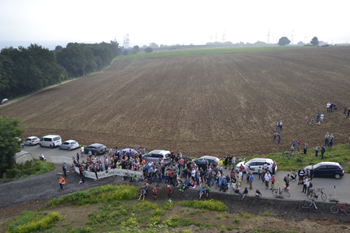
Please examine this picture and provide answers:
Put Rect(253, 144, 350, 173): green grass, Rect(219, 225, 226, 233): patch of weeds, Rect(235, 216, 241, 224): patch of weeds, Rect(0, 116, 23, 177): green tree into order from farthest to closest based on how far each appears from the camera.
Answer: Rect(0, 116, 23, 177): green tree
Rect(253, 144, 350, 173): green grass
Rect(235, 216, 241, 224): patch of weeds
Rect(219, 225, 226, 233): patch of weeds

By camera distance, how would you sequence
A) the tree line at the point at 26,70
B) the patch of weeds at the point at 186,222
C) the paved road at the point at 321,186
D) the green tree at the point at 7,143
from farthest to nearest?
the tree line at the point at 26,70, the green tree at the point at 7,143, the paved road at the point at 321,186, the patch of weeds at the point at 186,222

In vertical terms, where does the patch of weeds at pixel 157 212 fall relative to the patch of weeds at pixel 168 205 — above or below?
above

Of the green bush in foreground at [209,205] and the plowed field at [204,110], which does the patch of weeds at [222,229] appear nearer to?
the green bush in foreground at [209,205]

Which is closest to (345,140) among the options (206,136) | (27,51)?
(206,136)

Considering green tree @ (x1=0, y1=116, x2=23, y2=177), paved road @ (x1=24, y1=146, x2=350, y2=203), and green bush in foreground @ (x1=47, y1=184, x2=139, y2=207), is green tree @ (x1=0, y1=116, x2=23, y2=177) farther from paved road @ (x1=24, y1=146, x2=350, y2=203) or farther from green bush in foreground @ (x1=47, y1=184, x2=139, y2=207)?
paved road @ (x1=24, y1=146, x2=350, y2=203)

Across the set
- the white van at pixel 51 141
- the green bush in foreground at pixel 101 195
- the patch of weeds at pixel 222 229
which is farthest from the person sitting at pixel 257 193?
the white van at pixel 51 141

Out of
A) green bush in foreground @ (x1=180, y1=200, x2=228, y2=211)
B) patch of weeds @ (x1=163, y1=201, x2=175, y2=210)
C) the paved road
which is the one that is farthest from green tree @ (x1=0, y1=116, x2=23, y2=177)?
the paved road

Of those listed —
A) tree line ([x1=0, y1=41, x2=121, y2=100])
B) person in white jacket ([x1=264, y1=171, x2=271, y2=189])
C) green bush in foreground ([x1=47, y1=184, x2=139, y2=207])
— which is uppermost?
tree line ([x1=0, y1=41, x2=121, y2=100])
